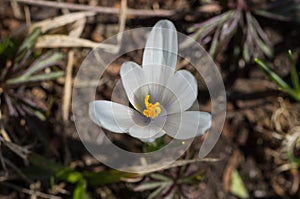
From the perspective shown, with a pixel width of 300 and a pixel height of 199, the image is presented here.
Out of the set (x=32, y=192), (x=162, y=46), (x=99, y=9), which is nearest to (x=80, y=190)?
(x=32, y=192)

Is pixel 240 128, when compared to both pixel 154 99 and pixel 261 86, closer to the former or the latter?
pixel 261 86

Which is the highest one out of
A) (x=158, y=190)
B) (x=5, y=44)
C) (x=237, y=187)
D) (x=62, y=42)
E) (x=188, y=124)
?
(x=5, y=44)

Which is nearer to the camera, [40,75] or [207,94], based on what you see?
[40,75]

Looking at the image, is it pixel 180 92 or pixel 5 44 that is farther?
pixel 5 44

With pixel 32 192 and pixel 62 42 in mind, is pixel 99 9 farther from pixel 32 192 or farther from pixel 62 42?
pixel 32 192

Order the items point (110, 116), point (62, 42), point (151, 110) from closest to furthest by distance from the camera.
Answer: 1. point (110, 116)
2. point (151, 110)
3. point (62, 42)

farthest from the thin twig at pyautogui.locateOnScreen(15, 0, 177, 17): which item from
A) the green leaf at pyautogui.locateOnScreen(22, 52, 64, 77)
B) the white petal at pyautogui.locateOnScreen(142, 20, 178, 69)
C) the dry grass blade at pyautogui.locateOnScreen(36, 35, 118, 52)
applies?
the white petal at pyautogui.locateOnScreen(142, 20, 178, 69)

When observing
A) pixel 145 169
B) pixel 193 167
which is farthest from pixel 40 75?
pixel 193 167
